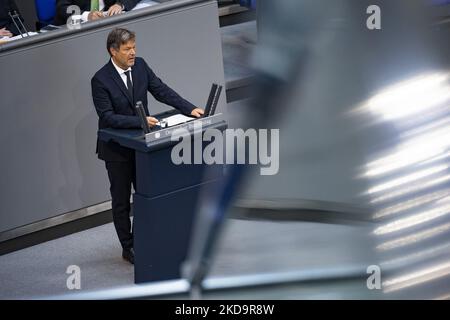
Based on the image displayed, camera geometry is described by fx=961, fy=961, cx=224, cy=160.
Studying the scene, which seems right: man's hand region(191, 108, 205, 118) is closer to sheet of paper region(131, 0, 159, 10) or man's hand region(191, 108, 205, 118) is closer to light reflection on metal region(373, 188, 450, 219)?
sheet of paper region(131, 0, 159, 10)

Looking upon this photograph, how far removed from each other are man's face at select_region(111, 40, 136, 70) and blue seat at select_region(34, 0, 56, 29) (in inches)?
98.6

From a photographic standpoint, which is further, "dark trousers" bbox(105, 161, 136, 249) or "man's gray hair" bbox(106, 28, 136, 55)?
"dark trousers" bbox(105, 161, 136, 249)

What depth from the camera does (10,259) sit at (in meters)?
5.89

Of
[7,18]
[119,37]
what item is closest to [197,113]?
[119,37]

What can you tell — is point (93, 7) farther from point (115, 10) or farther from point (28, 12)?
point (28, 12)

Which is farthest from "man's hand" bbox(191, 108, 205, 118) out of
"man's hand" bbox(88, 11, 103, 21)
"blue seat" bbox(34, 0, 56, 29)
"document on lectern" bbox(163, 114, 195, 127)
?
"blue seat" bbox(34, 0, 56, 29)

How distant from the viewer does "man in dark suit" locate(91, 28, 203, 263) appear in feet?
17.0

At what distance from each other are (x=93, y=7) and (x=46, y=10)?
2.14ft

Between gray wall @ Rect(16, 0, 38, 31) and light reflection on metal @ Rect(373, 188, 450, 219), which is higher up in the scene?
light reflection on metal @ Rect(373, 188, 450, 219)

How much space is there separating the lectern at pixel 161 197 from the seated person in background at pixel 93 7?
212cm

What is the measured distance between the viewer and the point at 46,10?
24.9 ft

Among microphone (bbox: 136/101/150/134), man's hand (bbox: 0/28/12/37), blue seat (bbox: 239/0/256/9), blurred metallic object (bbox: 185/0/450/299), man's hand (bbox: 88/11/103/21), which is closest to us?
blurred metallic object (bbox: 185/0/450/299)

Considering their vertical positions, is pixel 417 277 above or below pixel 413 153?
below

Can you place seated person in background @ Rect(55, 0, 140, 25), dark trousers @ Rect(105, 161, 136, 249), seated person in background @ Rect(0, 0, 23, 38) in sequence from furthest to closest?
1. seated person in background @ Rect(0, 0, 23, 38)
2. seated person in background @ Rect(55, 0, 140, 25)
3. dark trousers @ Rect(105, 161, 136, 249)
